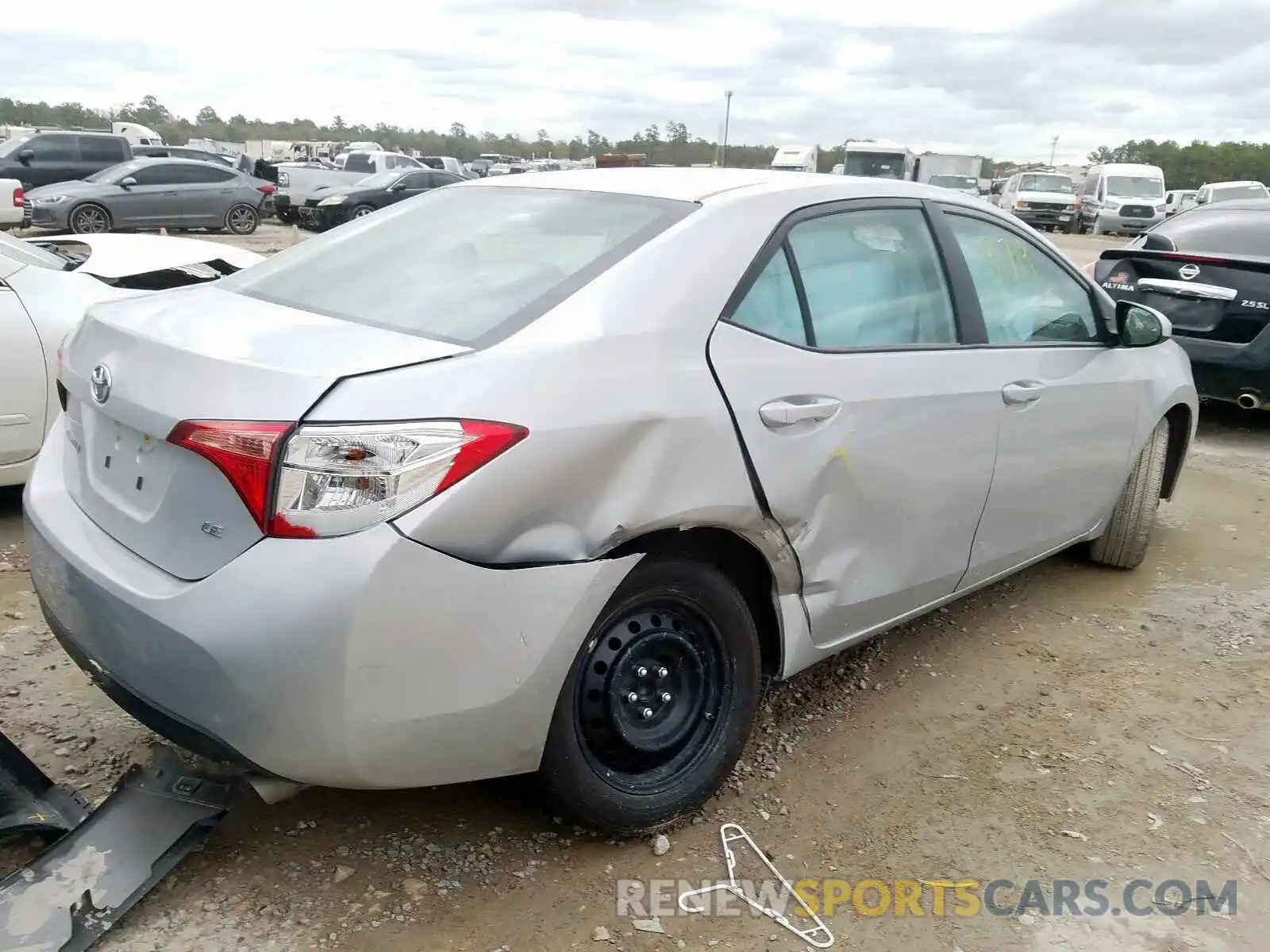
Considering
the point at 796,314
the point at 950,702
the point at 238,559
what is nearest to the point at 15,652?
the point at 238,559

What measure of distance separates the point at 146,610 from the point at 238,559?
0.83 feet

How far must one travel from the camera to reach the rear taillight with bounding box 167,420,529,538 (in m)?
1.88

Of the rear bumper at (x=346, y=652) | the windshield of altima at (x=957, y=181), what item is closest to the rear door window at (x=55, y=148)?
the rear bumper at (x=346, y=652)

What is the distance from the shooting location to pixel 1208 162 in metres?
55.6

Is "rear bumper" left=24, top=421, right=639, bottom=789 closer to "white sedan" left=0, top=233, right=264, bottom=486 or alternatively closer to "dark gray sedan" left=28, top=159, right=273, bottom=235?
"white sedan" left=0, top=233, right=264, bottom=486

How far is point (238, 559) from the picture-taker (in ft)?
6.33

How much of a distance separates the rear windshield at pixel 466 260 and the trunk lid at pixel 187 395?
13cm

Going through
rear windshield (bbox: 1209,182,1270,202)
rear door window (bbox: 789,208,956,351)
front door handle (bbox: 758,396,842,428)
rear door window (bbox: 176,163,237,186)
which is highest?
rear door window (bbox: 789,208,956,351)

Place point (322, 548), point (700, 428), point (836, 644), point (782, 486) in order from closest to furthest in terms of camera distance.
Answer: point (322, 548)
point (700, 428)
point (782, 486)
point (836, 644)

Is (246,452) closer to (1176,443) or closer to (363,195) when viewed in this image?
(1176,443)

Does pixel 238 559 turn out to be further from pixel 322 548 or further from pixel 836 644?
pixel 836 644

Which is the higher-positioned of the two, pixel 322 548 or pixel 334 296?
pixel 334 296

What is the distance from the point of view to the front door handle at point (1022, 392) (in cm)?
317


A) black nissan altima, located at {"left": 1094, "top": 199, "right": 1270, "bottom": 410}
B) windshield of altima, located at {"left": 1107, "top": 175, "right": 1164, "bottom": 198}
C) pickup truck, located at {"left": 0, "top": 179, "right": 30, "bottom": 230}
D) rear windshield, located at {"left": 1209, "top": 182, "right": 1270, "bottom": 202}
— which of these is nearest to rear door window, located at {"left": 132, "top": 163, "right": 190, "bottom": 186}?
pickup truck, located at {"left": 0, "top": 179, "right": 30, "bottom": 230}
